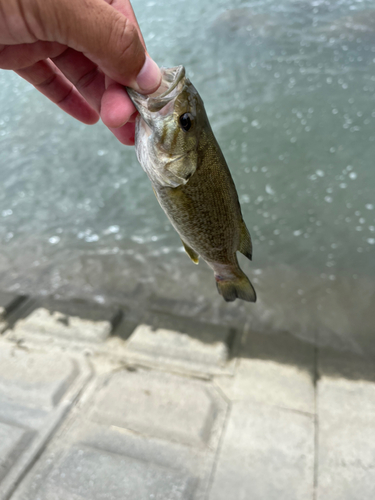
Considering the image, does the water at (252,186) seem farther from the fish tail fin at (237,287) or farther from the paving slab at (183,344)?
the fish tail fin at (237,287)

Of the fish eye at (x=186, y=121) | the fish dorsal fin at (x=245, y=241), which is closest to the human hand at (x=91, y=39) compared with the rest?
the fish eye at (x=186, y=121)

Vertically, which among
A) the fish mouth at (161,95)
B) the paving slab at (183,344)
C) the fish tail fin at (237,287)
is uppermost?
the fish mouth at (161,95)

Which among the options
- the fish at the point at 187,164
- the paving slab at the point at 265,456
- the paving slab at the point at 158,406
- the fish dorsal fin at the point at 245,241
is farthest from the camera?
the paving slab at the point at 158,406

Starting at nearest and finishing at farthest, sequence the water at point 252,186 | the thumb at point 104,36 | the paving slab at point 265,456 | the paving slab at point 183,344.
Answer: the thumb at point 104,36, the paving slab at point 265,456, the paving slab at point 183,344, the water at point 252,186

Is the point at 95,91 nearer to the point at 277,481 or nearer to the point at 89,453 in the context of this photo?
the point at 89,453

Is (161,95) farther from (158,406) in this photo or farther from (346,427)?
(346,427)

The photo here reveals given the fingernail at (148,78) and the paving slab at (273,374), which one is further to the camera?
the paving slab at (273,374)

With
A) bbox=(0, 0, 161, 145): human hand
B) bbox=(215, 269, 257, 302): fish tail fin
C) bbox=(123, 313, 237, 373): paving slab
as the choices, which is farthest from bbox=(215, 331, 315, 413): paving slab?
bbox=(0, 0, 161, 145): human hand

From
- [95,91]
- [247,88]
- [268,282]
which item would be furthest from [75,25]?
[247,88]
